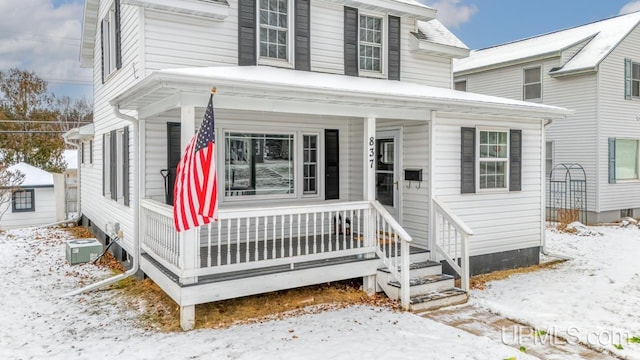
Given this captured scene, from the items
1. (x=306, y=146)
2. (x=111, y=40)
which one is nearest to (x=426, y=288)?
(x=306, y=146)

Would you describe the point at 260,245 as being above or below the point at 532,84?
below

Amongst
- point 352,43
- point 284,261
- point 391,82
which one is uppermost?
point 352,43

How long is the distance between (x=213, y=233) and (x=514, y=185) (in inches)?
232

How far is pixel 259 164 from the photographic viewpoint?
8.53 meters

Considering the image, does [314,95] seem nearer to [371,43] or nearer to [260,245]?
[260,245]

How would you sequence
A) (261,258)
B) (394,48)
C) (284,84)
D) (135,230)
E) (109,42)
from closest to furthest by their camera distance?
1. (284,84)
2. (261,258)
3. (135,230)
4. (109,42)
5. (394,48)

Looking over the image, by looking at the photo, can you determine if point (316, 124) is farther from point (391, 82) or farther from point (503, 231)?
point (503, 231)

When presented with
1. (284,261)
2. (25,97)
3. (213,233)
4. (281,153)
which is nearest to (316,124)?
(281,153)

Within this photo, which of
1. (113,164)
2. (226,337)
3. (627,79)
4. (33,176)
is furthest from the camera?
(33,176)

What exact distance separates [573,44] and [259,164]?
13100mm

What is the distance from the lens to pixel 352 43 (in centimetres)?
958

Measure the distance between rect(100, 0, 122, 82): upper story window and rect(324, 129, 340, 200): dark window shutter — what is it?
4.24 meters

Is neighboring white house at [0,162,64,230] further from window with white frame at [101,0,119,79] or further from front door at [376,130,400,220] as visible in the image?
front door at [376,130,400,220]

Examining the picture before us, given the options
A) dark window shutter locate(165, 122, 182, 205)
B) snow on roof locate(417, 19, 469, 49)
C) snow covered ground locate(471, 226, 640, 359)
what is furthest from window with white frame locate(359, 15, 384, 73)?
snow covered ground locate(471, 226, 640, 359)
